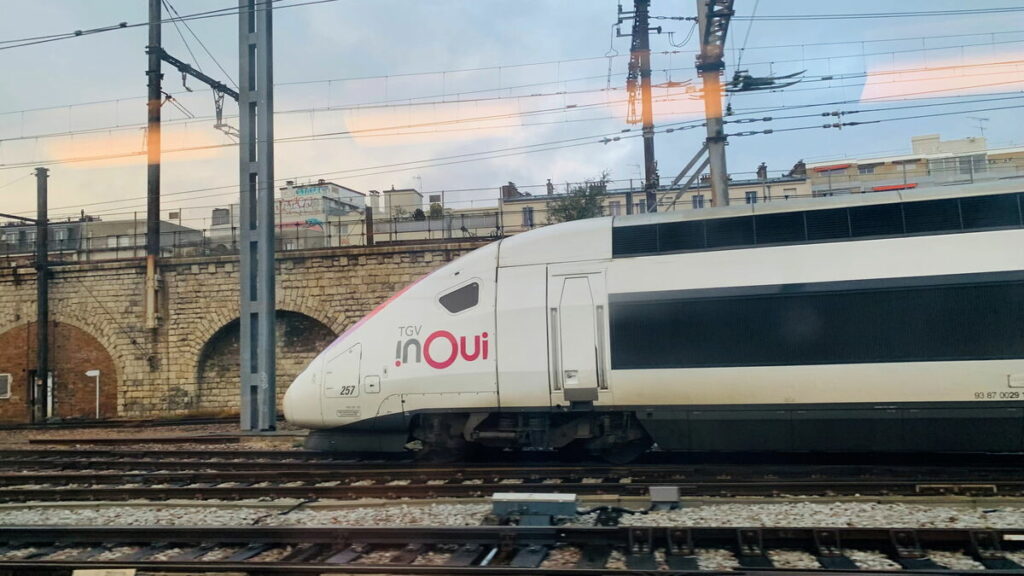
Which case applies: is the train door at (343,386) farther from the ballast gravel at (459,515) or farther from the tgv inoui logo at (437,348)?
the ballast gravel at (459,515)

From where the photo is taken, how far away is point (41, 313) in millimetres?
20984

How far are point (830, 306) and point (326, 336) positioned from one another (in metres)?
15.1

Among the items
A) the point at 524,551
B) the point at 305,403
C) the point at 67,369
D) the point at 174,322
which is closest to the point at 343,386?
the point at 305,403

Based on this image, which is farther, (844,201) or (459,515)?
(844,201)

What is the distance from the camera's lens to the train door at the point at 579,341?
314 inches

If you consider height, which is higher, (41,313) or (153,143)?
(153,143)

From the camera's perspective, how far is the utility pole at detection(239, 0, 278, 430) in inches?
519

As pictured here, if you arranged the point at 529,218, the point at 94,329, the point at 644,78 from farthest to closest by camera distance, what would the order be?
the point at 529,218, the point at 94,329, the point at 644,78

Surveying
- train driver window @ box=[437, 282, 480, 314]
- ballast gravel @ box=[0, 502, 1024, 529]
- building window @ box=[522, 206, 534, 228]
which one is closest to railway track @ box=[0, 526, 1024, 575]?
ballast gravel @ box=[0, 502, 1024, 529]

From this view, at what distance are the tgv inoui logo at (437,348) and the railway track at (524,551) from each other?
313cm

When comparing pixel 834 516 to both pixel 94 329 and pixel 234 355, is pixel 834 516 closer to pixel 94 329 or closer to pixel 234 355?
pixel 234 355

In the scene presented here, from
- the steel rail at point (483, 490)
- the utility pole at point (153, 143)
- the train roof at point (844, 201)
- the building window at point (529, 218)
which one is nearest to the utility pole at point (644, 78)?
the building window at point (529, 218)

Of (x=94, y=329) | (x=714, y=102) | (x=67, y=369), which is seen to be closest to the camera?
(x=714, y=102)

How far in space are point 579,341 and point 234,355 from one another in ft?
49.8
